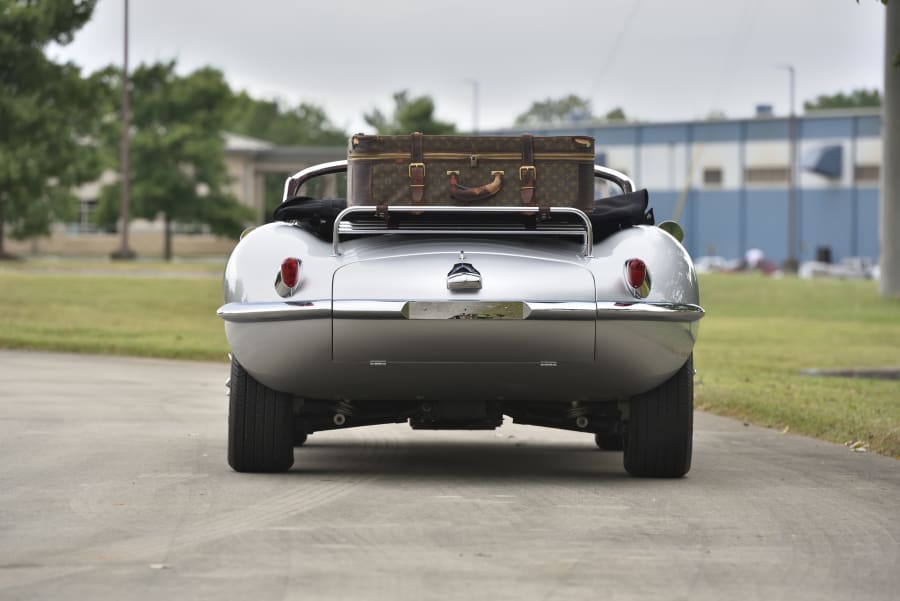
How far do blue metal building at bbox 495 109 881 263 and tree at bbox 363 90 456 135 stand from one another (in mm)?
16988

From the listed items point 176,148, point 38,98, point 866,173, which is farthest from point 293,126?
point 38,98

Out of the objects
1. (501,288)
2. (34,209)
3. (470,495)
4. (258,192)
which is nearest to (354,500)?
(470,495)

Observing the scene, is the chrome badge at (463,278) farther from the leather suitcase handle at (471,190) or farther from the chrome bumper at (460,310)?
the leather suitcase handle at (471,190)

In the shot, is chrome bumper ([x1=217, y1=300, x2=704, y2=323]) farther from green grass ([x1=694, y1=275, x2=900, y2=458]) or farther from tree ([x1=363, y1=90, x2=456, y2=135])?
tree ([x1=363, y1=90, x2=456, y2=135])

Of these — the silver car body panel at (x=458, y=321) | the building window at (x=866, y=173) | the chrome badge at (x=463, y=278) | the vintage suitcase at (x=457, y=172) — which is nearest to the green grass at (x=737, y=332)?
the silver car body panel at (x=458, y=321)

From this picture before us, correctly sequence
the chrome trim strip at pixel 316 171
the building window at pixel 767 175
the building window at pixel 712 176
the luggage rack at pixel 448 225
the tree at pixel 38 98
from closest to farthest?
the luggage rack at pixel 448 225 → the chrome trim strip at pixel 316 171 → the tree at pixel 38 98 → the building window at pixel 767 175 → the building window at pixel 712 176

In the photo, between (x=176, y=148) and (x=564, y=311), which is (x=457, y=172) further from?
(x=176, y=148)

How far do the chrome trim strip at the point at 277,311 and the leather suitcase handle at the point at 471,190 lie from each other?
78 centimetres

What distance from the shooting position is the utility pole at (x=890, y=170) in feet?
98.7

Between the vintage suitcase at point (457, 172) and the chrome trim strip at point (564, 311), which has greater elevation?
the vintage suitcase at point (457, 172)

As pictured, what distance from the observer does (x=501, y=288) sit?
687 centimetres

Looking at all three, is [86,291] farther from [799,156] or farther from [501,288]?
[799,156]

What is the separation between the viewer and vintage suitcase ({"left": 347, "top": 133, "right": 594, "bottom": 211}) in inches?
284

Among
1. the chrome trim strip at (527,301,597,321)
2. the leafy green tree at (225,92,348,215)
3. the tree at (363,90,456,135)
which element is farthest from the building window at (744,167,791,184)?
the chrome trim strip at (527,301,597,321)
